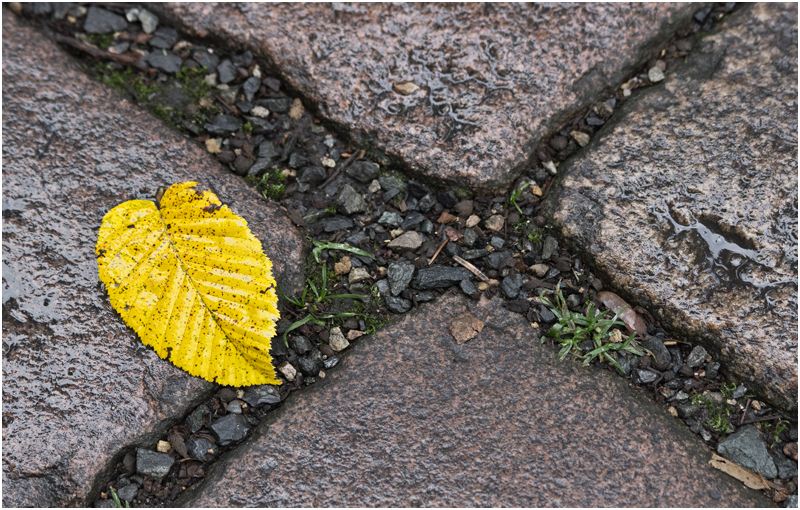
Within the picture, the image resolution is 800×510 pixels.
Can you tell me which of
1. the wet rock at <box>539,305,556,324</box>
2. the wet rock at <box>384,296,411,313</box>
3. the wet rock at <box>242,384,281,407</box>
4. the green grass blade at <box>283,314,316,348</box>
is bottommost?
the wet rock at <box>242,384,281,407</box>

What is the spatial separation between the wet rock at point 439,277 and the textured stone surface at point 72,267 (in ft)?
1.48

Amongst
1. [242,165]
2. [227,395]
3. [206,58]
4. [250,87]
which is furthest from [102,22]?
[227,395]

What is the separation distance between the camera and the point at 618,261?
1893 mm

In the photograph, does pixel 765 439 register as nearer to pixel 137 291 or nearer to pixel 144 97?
pixel 137 291

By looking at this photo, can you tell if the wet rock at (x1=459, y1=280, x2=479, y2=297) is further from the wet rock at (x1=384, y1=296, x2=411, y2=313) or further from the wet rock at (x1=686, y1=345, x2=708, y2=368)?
the wet rock at (x1=686, y1=345, x2=708, y2=368)

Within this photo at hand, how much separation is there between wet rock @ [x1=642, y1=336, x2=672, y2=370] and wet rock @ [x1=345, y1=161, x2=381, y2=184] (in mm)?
1171

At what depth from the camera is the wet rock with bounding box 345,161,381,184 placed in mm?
2072

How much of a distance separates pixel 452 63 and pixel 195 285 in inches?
51.0

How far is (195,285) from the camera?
1.82m

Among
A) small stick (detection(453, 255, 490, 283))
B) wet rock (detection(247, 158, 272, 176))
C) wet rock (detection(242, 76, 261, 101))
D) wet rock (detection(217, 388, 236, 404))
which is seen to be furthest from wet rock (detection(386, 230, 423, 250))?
wet rock (detection(242, 76, 261, 101))

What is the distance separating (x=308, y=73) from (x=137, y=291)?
3.47 ft

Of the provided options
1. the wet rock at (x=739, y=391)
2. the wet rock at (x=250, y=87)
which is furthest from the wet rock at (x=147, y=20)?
the wet rock at (x=739, y=391)

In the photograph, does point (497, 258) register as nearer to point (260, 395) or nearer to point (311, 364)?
point (311, 364)

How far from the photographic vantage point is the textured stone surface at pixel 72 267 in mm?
1713
